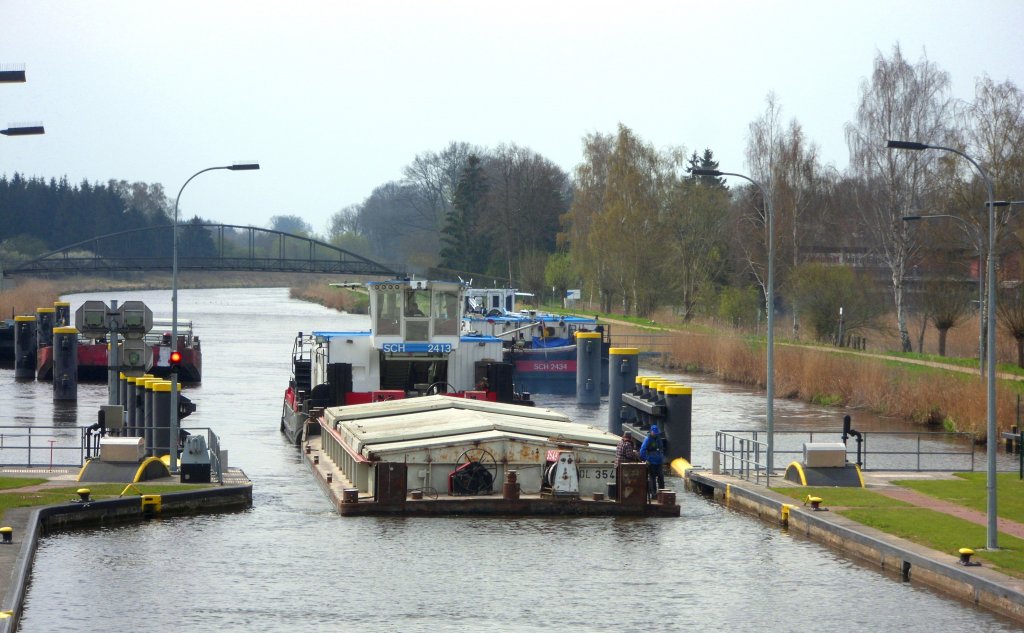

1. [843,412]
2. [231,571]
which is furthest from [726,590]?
[843,412]

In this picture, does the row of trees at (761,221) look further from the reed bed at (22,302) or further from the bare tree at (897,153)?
the reed bed at (22,302)

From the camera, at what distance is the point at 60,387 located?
172 feet

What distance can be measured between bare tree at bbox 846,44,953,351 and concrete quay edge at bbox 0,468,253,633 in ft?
153

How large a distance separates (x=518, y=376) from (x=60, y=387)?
19.5 metres

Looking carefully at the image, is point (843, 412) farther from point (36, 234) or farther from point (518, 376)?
Answer: point (36, 234)

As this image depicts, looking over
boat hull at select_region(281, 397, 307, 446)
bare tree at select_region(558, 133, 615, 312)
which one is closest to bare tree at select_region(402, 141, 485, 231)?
bare tree at select_region(558, 133, 615, 312)

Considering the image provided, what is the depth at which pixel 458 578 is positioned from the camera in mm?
20828

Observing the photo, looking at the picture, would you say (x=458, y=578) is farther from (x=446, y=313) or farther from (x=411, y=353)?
(x=446, y=313)

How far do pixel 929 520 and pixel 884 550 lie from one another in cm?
250

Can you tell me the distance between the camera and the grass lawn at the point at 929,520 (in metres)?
19.9

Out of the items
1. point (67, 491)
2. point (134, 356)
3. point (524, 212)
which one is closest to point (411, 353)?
point (134, 356)

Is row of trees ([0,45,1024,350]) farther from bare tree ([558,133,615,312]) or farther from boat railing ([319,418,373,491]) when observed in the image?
boat railing ([319,418,373,491])

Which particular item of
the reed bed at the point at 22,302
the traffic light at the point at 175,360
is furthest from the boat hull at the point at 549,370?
the reed bed at the point at 22,302

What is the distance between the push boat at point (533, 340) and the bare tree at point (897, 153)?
50.1 feet
